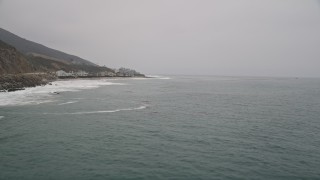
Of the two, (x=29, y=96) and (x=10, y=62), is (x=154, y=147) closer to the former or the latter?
(x=29, y=96)

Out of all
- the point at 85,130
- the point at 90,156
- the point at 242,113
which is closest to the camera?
the point at 90,156

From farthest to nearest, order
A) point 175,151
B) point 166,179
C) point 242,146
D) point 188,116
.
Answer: point 188,116 < point 242,146 < point 175,151 < point 166,179

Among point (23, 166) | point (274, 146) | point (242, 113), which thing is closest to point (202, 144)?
point (274, 146)

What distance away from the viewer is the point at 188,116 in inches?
1773

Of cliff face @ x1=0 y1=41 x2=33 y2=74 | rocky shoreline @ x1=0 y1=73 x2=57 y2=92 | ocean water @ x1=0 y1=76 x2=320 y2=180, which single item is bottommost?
ocean water @ x1=0 y1=76 x2=320 y2=180

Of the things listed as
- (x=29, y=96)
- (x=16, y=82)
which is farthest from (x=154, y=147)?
(x=16, y=82)

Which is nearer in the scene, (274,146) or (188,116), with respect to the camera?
(274,146)

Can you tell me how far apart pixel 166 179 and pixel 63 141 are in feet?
44.7

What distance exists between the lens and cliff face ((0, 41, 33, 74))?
103 metres

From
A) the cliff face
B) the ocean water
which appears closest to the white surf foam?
the ocean water

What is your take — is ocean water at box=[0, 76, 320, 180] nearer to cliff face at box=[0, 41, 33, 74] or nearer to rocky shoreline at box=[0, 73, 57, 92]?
rocky shoreline at box=[0, 73, 57, 92]

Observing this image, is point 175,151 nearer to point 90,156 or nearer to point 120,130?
point 90,156

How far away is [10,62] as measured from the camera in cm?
11062

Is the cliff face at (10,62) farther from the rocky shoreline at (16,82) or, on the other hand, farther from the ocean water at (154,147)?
the ocean water at (154,147)
